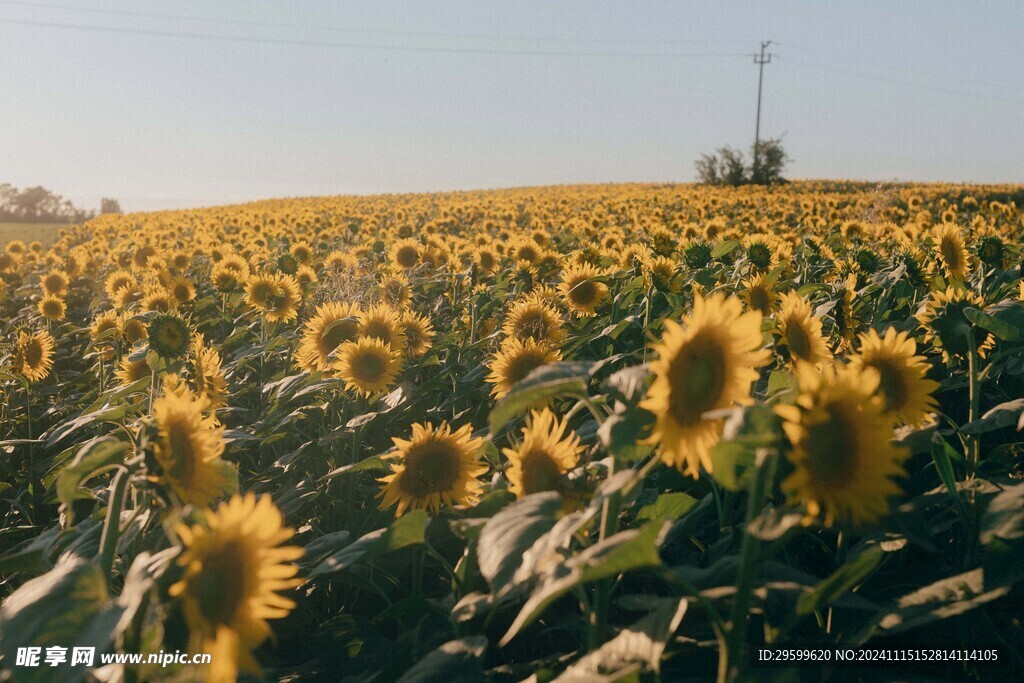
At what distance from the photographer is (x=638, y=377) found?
1.47 meters

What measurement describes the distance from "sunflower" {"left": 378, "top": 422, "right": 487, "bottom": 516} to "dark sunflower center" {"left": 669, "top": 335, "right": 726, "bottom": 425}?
1.08 m

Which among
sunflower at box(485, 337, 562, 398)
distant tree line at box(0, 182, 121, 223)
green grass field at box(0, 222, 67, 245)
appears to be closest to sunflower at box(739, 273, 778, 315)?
sunflower at box(485, 337, 562, 398)

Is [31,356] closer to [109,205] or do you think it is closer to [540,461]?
[540,461]

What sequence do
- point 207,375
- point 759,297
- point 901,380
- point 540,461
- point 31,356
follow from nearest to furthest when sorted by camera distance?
1. point 901,380
2. point 540,461
3. point 207,375
4. point 759,297
5. point 31,356

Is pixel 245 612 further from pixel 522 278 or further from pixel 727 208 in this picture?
pixel 727 208

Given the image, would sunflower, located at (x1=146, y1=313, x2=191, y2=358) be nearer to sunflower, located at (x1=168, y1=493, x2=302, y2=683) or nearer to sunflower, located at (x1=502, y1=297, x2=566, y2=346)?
sunflower, located at (x1=502, y1=297, x2=566, y2=346)

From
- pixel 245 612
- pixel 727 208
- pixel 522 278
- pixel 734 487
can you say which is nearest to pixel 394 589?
pixel 245 612

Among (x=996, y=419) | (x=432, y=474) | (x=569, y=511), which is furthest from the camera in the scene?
(x=432, y=474)

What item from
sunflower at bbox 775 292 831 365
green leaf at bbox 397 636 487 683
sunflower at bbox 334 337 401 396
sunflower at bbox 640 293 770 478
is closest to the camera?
sunflower at bbox 640 293 770 478

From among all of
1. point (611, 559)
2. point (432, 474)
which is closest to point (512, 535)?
point (611, 559)

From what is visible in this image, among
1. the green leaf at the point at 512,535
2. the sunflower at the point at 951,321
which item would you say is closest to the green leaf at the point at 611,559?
the green leaf at the point at 512,535

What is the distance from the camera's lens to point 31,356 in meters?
5.21

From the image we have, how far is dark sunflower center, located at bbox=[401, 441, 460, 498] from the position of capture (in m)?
2.45

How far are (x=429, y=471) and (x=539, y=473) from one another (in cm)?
52
